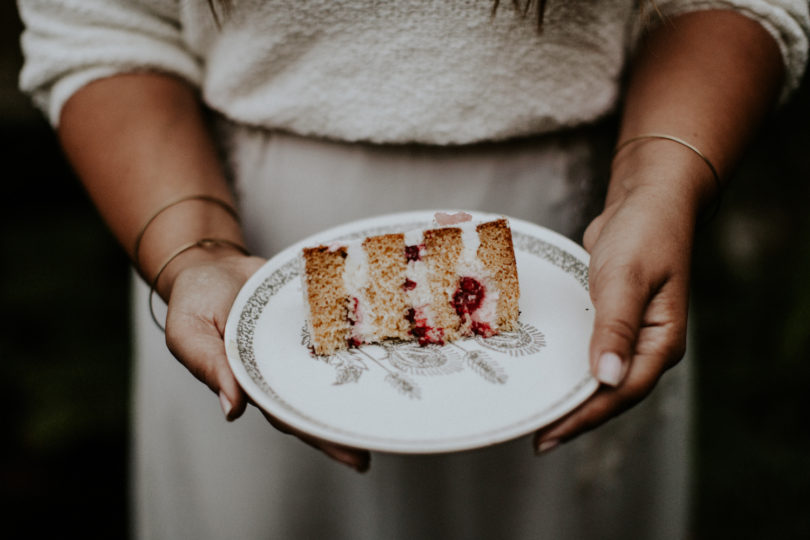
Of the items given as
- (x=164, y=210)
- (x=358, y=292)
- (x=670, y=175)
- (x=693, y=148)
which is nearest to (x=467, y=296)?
(x=358, y=292)

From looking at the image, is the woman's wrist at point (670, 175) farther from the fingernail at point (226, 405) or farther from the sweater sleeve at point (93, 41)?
the sweater sleeve at point (93, 41)

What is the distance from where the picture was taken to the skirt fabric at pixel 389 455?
1648mm

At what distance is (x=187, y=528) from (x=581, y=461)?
119 centimetres

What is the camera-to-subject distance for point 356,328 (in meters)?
1.38

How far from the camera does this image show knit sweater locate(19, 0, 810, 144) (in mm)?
1445

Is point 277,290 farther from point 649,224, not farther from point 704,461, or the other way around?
point 704,461

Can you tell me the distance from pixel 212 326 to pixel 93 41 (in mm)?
891

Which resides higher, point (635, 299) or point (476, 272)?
point (635, 299)

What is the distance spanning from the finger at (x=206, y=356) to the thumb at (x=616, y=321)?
656mm

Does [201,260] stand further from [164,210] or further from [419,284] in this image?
[419,284]

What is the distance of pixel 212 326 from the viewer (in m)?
1.29

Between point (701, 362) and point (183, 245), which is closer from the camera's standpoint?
point (183, 245)

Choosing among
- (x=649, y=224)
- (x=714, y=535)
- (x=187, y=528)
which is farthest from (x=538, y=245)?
(x=714, y=535)

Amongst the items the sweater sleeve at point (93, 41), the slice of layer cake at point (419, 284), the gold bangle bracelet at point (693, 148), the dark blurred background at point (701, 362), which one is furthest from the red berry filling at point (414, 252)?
the dark blurred background at point (701, 362)
